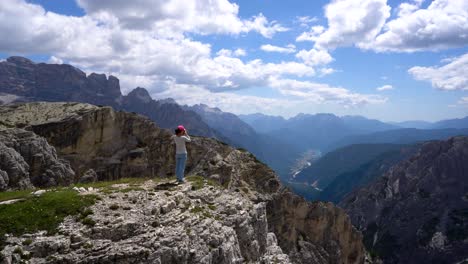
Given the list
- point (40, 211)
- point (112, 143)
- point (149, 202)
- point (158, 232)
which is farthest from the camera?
point (112, 143)

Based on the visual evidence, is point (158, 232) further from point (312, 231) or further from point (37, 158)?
point (312, 231)

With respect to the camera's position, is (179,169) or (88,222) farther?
(179,169)

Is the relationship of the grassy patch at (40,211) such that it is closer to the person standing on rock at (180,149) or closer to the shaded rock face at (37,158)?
the person standing on rock at (180,149)

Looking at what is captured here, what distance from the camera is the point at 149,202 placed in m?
22.5

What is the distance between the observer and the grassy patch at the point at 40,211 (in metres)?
17.9

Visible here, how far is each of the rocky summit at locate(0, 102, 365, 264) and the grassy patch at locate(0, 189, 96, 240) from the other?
27 cm

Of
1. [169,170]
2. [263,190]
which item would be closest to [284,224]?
[263,190]

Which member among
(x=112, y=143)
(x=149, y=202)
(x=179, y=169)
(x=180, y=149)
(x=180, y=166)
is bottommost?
(x=112, y=143)

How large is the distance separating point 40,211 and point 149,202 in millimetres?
5479

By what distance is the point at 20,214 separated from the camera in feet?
60.8

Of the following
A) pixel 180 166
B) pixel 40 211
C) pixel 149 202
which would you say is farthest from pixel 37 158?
pixel 40 211

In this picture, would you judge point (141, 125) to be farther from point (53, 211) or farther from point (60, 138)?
point (53, 211)

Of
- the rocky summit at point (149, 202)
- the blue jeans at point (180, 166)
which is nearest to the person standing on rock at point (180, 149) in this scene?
the blue jeans at point (180, 166)

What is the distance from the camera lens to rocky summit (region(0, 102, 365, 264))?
18.8 metres
